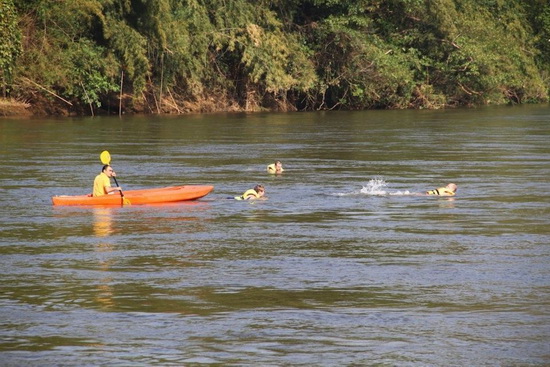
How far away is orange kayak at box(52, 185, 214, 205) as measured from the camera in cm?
2105

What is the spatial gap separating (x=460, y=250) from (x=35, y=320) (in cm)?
660

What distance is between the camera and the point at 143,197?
2123cm

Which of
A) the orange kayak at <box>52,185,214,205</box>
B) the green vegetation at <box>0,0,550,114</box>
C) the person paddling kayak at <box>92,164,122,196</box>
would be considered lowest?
the orange kayak at <box>52,185,214,205</box>

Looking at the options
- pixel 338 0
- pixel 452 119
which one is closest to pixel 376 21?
pixel 338 0

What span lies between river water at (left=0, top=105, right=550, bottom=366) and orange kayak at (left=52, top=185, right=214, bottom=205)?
21 centimetres

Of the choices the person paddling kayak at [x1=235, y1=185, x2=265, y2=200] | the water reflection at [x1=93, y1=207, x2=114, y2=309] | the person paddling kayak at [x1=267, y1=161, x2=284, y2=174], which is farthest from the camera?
the person paddling kayak at [x1=267, y1=161, x2=284, y2=174]

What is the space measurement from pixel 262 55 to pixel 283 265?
43.8 m

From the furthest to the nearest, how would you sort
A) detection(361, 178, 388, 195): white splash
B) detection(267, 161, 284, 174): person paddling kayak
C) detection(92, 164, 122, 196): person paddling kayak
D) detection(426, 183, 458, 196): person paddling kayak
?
detection(267, 161, 284, 174): person paddling kayak
detection(361, 178, 388, 195): white splash
detection(426, 183, 458, 196): person paddling kayak
detection(92, 164, 122, 196): person paddling kayak

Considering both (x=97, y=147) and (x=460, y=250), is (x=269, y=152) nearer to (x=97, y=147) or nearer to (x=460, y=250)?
(x=97, y=147)

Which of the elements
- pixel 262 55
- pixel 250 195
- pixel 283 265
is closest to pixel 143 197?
pixel 250 195

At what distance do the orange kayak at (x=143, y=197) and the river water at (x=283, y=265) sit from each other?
8.2 inches

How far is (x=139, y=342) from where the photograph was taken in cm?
1096

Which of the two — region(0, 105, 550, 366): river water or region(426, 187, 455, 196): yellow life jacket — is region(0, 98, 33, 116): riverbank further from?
region(426, 187, 455, 196): yellow life jacket

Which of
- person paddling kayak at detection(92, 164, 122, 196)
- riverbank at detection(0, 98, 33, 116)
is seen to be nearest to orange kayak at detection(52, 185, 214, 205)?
person paddling kayak at detection(92, 164, 122, 196)
